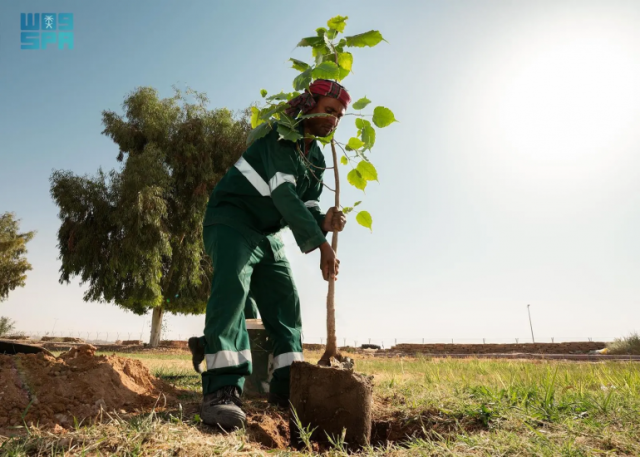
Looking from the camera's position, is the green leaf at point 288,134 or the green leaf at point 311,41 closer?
the green leaf at point 288,134

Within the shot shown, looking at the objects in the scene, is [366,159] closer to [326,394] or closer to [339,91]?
[339,91]

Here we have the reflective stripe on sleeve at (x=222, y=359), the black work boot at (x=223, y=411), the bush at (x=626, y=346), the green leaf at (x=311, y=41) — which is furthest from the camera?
the bush at (x=626, y=346)

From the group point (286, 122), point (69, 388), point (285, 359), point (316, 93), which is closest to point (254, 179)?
point (286, 122)

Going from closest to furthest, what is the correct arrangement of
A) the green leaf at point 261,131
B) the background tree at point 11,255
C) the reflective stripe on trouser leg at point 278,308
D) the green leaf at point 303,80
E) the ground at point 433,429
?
the ground at point 433,429
the green leaf at point 303,80
the green leaf at point 261,131
the reflective stripe on trouser leg at point 278,308
the background tree at point 11,255

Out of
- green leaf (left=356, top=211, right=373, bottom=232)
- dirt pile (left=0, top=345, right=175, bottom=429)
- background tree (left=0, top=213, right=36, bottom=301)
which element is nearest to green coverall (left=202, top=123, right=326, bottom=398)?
green leaf (left=356, top=211, right=373, bottom=232)

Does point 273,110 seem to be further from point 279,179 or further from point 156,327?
point 156,327

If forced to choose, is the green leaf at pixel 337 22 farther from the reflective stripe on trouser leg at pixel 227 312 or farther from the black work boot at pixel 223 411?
the black work boot at pixel 223 411

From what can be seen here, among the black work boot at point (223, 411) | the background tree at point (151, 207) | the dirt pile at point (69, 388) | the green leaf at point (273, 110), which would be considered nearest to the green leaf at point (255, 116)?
the green leaf at point (273, 110)

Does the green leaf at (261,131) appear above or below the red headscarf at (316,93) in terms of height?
below

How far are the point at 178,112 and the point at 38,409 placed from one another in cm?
1796

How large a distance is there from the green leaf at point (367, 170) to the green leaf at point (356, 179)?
1.7 inches

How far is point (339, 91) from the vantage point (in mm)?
2574

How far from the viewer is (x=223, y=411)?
6.48ft

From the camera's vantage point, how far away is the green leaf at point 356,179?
109 inches
